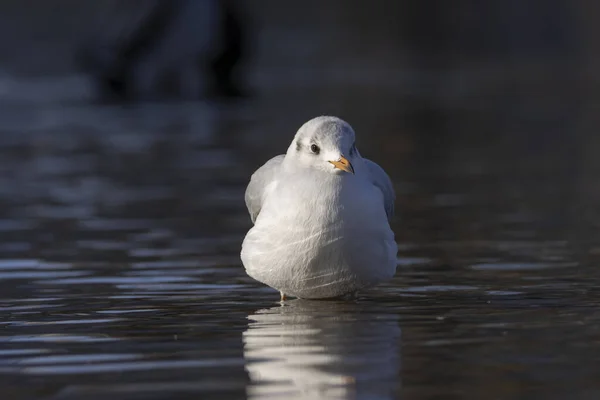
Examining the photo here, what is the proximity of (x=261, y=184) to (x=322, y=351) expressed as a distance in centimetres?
178

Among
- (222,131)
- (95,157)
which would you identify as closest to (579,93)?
(222,131)

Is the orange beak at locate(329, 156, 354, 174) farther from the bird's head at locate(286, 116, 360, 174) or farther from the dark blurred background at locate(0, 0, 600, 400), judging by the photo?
the dark blurred background at locate(0, 0, 600, 400)

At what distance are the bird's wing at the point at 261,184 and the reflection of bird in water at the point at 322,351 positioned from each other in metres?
0.55

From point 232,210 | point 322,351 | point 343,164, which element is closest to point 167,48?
point 232,210

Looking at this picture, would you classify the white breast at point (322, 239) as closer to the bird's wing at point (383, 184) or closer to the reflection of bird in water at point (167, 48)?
the bird's wing at point (383, 184)

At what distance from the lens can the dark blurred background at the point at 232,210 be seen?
6875 mm

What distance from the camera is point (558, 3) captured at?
196 feet

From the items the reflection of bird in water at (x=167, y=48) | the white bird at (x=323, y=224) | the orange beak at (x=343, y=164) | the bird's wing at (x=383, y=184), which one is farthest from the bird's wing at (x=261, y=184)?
the reflection of bird in water at (x=167, y=48)

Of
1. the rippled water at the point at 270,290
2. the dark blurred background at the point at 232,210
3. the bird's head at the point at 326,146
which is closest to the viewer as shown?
the rippled water at the point at 270,290

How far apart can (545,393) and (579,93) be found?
25.9 metres

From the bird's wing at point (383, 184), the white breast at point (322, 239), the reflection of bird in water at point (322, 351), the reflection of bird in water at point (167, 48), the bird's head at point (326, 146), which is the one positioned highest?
the reflection of bird in water at point (167, 48)

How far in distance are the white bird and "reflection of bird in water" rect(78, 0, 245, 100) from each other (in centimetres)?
2423

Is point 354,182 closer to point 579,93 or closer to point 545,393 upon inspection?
point 545,393

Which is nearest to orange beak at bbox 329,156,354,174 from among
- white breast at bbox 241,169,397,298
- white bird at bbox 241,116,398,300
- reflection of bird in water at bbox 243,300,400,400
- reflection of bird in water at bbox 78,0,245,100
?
white bird at bbox 241,116,398,300
